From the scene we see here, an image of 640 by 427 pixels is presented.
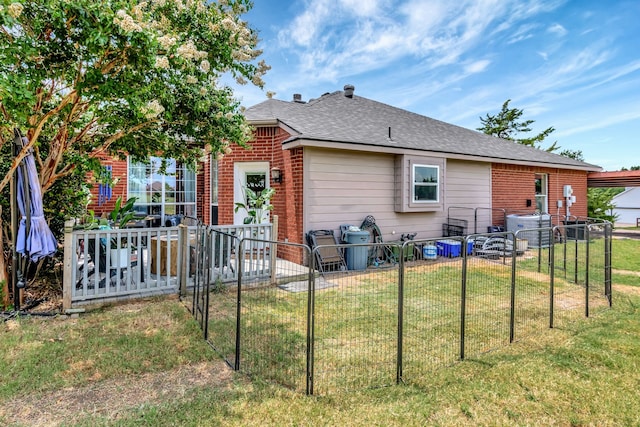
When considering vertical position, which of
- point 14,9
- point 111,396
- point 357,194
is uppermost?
point 14,9

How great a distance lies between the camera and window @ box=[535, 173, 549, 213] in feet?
44.8

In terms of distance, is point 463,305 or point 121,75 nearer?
point 463,305

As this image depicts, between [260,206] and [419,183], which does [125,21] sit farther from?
[419,183]

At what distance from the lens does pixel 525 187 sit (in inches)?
511

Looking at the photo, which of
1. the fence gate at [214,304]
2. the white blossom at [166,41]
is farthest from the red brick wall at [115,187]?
the white blossom at [166,41]

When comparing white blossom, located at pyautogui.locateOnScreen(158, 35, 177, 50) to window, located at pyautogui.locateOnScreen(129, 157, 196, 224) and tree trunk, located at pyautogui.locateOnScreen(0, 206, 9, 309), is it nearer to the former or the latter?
tree trunk, located at pyautogui.locateOnScreen(0, 206, 9, 309)

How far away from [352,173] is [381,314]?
4.37 m

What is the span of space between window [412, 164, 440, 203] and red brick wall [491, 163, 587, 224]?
3588 millimetres

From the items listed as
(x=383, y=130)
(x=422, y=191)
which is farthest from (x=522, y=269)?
(x=383, y=130)

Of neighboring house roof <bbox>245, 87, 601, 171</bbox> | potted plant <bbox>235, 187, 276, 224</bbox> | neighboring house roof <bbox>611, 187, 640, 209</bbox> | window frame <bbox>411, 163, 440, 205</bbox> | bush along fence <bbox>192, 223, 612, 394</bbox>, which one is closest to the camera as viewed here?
bush along fence <bbox>192, 223, 612, 394</bbox>

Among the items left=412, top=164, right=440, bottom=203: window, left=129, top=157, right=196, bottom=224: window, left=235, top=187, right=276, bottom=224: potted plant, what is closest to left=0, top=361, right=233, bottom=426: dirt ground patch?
left=235, top=187, right=276, bottom=224: potted plant

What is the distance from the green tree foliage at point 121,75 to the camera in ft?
11.5

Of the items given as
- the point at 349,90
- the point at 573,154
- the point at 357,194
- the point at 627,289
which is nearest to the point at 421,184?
the point at 357,194

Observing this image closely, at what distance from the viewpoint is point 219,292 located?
4703mm
